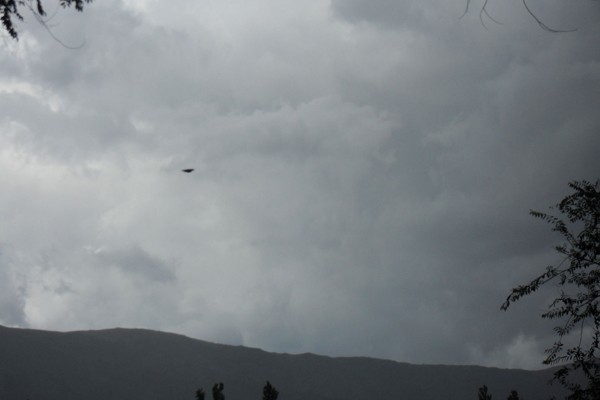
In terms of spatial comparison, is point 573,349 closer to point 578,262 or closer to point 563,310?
point 563,310

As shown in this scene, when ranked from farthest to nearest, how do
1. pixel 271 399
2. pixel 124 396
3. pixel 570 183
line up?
pixel 124 396
pixel 271 399
pixel 570 183

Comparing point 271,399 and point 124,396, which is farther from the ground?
point 124,396

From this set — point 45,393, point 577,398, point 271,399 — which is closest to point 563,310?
point 577,398

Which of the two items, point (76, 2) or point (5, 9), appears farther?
point (76, 2)

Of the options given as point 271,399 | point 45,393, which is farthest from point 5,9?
point 45,393

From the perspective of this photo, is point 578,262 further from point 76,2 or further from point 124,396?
point 124,396

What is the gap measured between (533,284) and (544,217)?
1562 millimetres

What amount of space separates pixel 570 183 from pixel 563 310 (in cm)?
223

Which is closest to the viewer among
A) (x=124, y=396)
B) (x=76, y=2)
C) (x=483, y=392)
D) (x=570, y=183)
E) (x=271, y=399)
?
(x=76, y=2)

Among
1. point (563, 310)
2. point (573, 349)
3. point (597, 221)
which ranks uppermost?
point (597, 221)

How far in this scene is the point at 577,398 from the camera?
32.3 ft

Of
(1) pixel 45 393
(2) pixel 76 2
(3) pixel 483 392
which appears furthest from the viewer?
(1) pixel 45 393

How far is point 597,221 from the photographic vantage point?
9867mm

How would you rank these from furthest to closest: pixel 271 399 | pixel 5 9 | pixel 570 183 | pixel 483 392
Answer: pixel 483 392, pixel 271 399, pixel 570 183, pixel 5 9
